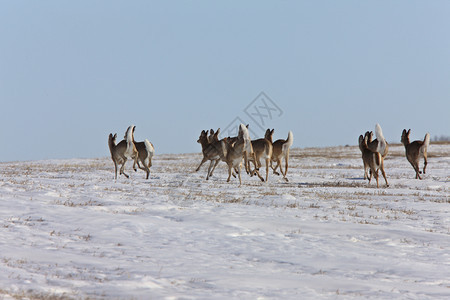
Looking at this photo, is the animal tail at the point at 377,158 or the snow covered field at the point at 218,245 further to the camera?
the animal tail at the point at 377,158

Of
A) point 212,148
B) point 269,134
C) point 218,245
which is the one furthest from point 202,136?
point 218,245

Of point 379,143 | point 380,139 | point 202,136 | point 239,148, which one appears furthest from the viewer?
point 202,136

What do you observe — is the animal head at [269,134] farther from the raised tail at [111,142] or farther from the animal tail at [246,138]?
the raised tail at [111,142]

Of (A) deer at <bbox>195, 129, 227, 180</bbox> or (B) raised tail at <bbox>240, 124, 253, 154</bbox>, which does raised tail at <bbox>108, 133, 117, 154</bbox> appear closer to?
(A) deer at <bbox>195, 129, 227, 180</bbox>

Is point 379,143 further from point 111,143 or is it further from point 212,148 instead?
point 111,143

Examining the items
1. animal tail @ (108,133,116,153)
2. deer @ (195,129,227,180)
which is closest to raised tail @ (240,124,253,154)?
deer @ (195,129,227,180)

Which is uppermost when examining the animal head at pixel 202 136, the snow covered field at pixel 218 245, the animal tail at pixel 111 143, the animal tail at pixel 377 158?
the animal head at pixel 202 136

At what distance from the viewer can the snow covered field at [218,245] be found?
6004 millimetres

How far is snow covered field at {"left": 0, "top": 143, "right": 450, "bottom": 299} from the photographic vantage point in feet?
19.7

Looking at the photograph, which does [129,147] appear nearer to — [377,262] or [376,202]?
[376,202]

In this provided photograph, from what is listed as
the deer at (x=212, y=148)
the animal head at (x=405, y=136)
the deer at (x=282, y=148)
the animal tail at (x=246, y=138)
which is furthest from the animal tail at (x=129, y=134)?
the animal head at (x=405, y=136)

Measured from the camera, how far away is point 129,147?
21.4 metres

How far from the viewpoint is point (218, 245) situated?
8625 mm

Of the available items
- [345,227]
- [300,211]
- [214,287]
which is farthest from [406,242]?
[214,287]
